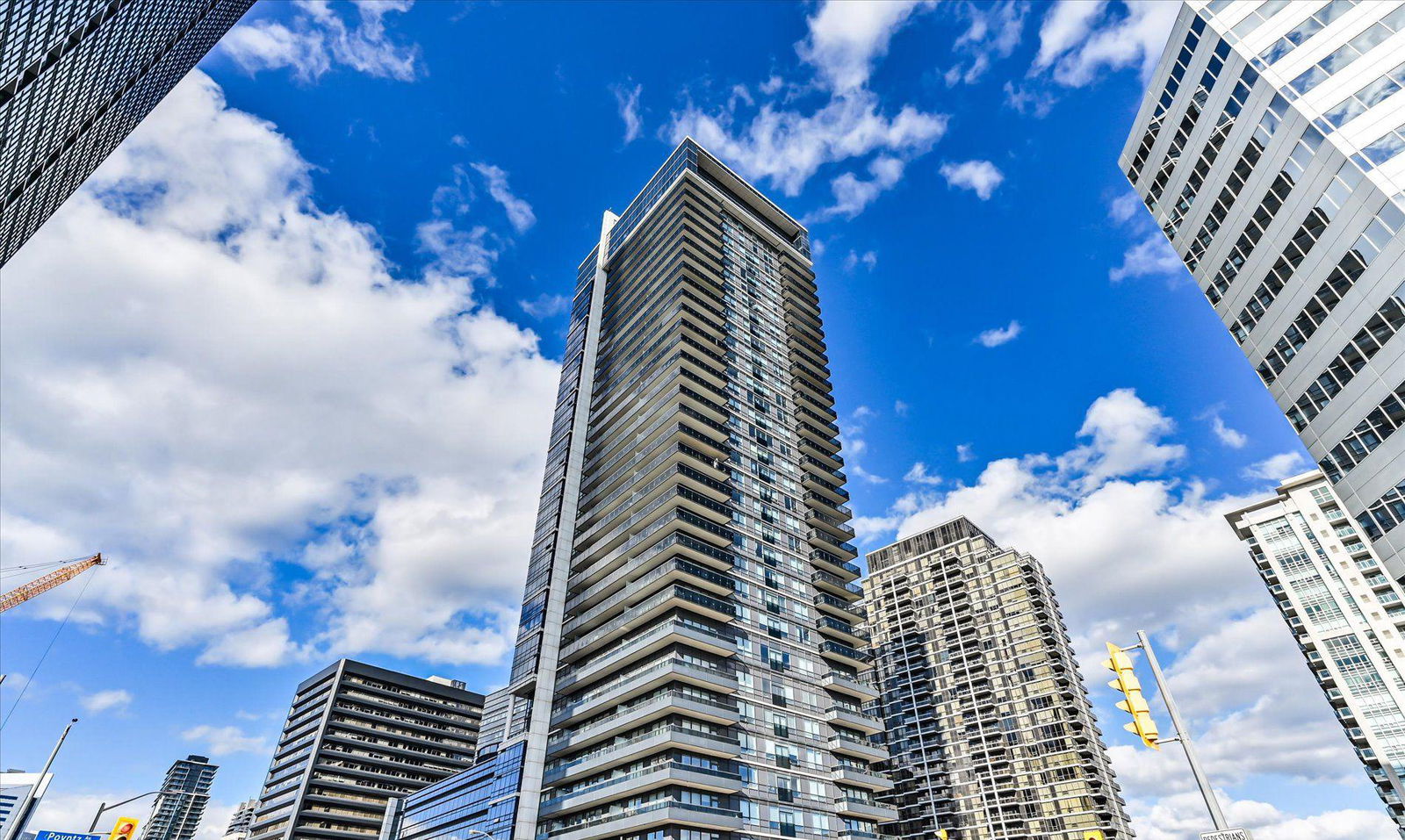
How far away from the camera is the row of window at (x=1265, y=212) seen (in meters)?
40.9

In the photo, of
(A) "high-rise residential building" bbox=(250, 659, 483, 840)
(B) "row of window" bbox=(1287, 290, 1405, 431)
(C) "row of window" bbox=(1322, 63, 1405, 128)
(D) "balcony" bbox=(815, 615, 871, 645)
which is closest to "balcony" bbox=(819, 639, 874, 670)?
(D) "balcony" bbox=(815, 615, 871, 645)

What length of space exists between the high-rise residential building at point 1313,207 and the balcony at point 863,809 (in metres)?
47.9

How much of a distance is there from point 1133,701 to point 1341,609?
123m

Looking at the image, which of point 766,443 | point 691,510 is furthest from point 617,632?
point 766,443

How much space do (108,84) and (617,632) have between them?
69.3 meters

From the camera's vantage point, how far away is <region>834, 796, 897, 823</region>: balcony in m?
66.7

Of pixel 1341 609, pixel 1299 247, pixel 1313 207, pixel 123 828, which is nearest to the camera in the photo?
pixel 123 828

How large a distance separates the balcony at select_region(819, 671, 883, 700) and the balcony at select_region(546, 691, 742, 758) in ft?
44.2

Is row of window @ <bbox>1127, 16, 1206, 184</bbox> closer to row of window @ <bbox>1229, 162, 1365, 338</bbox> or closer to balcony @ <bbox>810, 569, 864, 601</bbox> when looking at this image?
row of window @ <bbox>1229, 162, 1365, 338</bbox>

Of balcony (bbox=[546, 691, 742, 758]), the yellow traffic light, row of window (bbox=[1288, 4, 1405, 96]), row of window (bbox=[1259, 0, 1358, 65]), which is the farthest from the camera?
balcony (bbox=[546, 691, 742, 758])

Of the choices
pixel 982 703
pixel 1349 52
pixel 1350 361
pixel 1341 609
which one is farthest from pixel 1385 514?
pixel 982 703

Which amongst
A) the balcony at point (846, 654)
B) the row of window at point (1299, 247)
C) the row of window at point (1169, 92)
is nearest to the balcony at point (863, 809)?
the balcony at point (846, 654)

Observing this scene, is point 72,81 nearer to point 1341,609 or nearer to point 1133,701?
point 1133,701

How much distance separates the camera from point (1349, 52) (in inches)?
1547
